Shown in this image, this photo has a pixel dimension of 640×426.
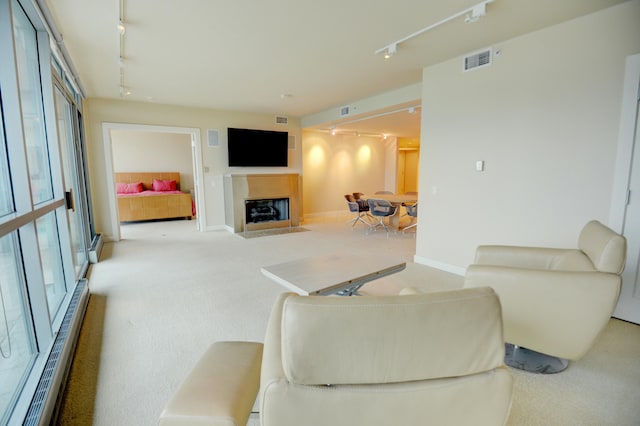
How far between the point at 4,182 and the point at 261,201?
5.37m

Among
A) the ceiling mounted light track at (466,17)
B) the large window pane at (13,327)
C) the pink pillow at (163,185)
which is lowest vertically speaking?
the large window pane at (13,327)

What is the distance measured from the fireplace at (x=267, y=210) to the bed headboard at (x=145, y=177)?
3.37 m

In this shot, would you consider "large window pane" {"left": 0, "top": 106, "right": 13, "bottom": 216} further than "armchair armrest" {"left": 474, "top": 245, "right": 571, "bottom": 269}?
No

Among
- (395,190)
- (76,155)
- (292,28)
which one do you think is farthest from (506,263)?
(395,190)

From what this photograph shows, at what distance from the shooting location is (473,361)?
93cm

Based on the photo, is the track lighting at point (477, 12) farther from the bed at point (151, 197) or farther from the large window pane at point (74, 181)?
the bed at point (151, 197)

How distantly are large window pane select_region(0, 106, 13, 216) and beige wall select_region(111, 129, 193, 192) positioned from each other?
7.19 m

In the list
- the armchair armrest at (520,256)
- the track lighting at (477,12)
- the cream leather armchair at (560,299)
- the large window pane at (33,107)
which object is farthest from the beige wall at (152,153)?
the cream leather armchair at (560,299)

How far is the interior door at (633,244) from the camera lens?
266 centimetres

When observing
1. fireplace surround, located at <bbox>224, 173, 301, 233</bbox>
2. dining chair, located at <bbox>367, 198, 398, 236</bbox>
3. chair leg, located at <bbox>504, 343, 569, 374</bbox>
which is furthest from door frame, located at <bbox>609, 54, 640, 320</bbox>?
fireplace surround, located at <bbox>224, 173, 301, 233</bbox>

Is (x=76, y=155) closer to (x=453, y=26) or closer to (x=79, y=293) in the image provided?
(x=79, y=293)

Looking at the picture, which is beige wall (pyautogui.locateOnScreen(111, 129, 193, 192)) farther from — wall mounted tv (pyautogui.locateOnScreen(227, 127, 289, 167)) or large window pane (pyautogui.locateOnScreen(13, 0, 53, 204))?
large window pane (pyautogui.locateOnScreen(13, 0, 53, 204))

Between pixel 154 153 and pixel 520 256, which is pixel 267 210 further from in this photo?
pixel 520 256

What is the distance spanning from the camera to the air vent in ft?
11.5
